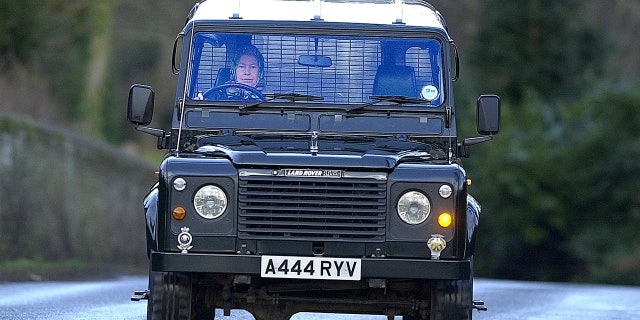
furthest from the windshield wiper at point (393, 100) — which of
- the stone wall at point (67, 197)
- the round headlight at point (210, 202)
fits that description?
the stone wall at point (67, 197)

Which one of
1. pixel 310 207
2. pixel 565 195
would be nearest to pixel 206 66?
pixel 310 207

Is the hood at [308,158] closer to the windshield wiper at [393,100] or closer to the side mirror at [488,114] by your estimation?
the windshield wiper at [393,100]

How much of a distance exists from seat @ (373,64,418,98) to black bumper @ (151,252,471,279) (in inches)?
73.2

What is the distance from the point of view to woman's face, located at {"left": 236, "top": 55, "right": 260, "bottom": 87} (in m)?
11.6

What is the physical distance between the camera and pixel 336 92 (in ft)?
38.2

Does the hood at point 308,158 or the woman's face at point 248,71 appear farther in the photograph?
the woman's face at point 248,71

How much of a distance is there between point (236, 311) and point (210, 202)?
5167mm

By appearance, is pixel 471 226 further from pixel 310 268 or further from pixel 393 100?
pixel 393 100

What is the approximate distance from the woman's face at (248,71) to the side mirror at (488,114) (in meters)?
1.65

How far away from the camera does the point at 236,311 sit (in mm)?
15266

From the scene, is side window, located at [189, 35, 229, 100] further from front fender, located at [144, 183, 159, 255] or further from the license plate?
the license plate

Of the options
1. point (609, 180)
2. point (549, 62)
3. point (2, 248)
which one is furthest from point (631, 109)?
point (2, 248)

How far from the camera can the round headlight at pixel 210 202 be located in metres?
10.2

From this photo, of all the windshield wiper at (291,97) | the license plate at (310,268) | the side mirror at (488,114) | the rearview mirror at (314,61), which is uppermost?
the rearview mirror at (314,61)
